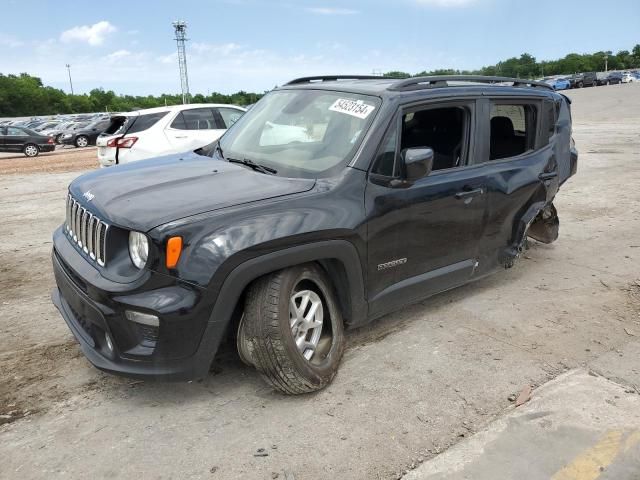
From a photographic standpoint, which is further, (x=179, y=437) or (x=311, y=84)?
(x=311, y=84)

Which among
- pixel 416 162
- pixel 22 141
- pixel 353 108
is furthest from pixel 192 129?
pixel 22 141

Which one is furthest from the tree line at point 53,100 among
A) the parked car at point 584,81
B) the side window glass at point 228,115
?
the side window glass at point 228,115

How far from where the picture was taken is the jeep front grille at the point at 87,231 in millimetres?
3074

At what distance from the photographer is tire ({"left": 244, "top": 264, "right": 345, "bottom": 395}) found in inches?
119

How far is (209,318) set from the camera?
288cm

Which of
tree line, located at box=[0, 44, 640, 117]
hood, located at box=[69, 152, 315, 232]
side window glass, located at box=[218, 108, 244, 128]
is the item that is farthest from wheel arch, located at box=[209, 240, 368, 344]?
tree line, located at box=[0, 44, 640, 117]

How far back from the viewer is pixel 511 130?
4895 millimetres

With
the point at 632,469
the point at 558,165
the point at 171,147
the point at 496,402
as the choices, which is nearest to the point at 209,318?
the point at 496,402

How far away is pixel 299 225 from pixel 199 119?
829 cm

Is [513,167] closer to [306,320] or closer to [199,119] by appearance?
[306,320]

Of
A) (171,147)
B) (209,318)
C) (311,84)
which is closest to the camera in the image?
(209,318)

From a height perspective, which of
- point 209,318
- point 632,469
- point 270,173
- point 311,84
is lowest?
point 632,469

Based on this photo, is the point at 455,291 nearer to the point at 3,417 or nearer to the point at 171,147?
the point at 3,417

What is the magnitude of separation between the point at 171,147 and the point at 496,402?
27.4 feet
